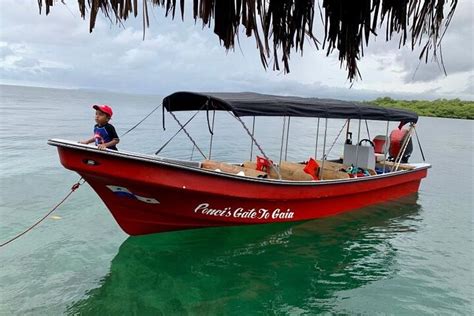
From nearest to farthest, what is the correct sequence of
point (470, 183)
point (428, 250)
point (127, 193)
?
point (127, 193) < point (428, 250) < point (470, 183)

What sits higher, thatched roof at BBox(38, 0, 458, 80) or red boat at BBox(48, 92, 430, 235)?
thatched roof at BBox(38, 0, 458, 80)

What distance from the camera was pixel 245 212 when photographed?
7.91 metres

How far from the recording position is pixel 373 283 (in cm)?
727

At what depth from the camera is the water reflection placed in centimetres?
Result: 610

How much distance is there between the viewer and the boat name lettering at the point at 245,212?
7.49 meters

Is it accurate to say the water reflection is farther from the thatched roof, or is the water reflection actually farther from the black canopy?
the thatched roof

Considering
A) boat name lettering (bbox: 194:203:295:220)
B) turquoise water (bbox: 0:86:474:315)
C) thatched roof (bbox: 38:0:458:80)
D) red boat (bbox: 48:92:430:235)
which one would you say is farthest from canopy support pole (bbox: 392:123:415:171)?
thatched roof (bbox: 38:0:458:80)

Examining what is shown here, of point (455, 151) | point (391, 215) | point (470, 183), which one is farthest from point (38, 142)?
point (455, 151)

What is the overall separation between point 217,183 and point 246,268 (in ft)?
5.51

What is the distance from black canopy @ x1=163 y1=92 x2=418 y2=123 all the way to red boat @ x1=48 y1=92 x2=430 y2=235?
2 cm

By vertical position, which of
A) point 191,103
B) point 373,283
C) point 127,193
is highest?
point 191,103

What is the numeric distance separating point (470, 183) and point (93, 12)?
1940 cm

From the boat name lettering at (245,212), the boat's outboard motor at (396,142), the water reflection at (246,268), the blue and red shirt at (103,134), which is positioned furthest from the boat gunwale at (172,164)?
the boat's outboard motor at (396,142)

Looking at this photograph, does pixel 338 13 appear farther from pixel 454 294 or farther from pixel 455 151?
pixel 455 151
